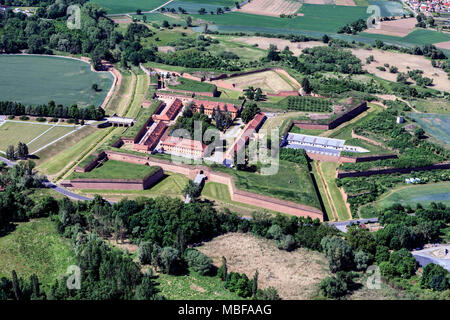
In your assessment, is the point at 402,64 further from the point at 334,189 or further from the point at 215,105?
the point at 334,189

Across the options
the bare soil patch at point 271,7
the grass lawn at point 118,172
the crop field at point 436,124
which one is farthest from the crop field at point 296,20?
the grass lawn at point 118,172

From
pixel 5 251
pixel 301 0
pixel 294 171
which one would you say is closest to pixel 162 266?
pixel 5 251

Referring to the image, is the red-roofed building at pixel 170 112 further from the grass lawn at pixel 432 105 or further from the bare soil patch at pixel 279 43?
the grass lawn at pixel 432 105

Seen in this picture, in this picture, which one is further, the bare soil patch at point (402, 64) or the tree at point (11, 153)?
the bare soil patch at point (402, 64)

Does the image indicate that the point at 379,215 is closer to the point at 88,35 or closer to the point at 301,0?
the point at 88,35

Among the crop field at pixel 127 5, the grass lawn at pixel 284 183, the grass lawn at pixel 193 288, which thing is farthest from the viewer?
→ the crop field at pixel 127 5

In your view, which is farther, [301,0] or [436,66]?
[301,0]
